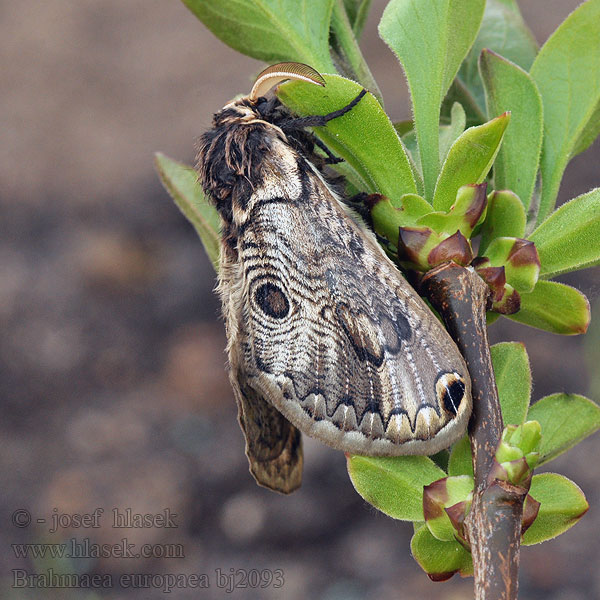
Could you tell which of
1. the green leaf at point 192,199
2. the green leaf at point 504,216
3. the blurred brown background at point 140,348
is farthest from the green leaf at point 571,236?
the blurred brown background at point 140,348

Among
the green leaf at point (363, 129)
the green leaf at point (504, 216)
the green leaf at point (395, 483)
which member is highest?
the green leaf at point (363, 129)

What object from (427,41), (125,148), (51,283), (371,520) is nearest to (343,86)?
(427,41)

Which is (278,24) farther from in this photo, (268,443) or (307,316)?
(268,443)

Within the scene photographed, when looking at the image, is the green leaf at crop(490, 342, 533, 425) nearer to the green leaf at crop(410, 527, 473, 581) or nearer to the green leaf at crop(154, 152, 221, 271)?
the green leaf at crop(410, 527, 473, 581)

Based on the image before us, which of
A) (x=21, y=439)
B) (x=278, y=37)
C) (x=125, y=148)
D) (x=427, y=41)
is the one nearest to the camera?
(x=427, y=41)

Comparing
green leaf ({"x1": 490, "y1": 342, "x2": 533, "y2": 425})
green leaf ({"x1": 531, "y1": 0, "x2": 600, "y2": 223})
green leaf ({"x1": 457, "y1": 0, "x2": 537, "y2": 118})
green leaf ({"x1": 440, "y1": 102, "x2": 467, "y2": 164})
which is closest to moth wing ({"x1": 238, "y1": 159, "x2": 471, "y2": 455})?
green leaf ({"x1": 490, "y1": 342, "x2": 533, "y2": 425})

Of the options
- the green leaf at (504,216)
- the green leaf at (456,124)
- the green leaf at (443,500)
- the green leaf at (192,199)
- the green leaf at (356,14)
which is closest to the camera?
the green leaf at (443,500)

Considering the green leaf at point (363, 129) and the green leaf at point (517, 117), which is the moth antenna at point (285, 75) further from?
the green leaf at point (517, 117)

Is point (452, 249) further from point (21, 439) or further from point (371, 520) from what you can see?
point (21, 439)
